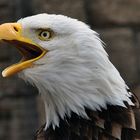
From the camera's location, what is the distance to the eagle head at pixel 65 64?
296 centimetres

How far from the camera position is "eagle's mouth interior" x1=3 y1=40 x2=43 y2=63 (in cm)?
298

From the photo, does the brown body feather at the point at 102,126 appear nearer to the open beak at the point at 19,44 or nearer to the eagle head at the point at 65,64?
the eagle head at the point at 65,64

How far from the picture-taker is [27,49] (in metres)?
3.00

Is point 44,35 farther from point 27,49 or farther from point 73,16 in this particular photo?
point 73,16

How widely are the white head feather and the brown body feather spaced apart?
0.04m

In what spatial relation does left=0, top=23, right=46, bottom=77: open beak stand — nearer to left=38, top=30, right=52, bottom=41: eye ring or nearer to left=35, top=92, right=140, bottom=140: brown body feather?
left=38, top=30, right=52, bottom=41: eye ring

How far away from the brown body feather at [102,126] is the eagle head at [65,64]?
1.7 inches

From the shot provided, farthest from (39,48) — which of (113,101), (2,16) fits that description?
(2,16)

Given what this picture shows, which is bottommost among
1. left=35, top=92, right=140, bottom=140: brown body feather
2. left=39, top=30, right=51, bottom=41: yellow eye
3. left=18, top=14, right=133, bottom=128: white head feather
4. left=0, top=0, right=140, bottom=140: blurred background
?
left=0, top=0, right=140, bottom=140: blurred background

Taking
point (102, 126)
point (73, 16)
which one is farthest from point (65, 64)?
point (73, 16)

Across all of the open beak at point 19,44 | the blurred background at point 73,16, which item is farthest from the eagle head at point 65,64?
the blurred background at point 73,16

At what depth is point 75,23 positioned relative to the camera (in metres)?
2.98

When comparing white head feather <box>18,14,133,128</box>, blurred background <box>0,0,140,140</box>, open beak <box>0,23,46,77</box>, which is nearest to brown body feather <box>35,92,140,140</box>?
white head feather <box>18,14,133,128</box>

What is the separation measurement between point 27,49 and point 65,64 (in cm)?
14
